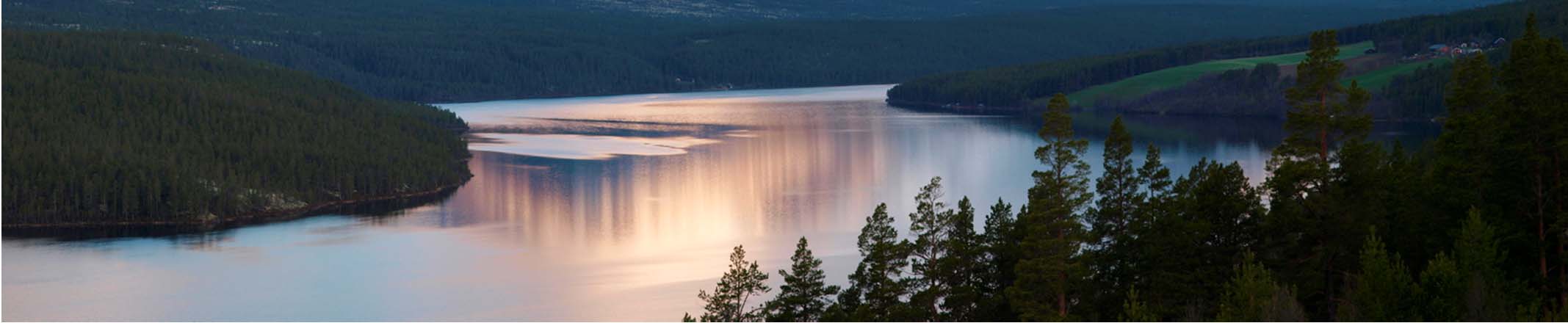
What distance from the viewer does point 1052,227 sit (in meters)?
43.7

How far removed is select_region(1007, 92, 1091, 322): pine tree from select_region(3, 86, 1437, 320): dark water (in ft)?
32.4

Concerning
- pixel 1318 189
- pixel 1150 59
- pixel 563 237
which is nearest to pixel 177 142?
pixel 563 237

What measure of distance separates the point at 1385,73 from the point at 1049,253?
106m

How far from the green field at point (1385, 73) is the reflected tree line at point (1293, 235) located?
90.4m

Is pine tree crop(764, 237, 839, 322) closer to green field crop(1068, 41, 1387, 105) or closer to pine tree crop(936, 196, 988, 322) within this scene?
pine tree crop(936, 196, 988, 322)

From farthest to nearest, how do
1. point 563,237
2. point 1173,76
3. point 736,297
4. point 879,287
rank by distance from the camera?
1. point 1173,76
2. point 563,237
3. point 736,297
4. point 879,287

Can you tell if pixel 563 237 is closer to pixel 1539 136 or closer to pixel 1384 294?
pixel 1539 136

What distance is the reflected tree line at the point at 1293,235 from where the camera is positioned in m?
37.9

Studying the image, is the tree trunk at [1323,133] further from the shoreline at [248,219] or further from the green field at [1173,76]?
the green field at [1173,76]

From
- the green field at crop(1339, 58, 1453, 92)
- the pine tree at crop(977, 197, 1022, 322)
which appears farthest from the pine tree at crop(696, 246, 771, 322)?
the green field at crop(1339, 58, 1453, 92)

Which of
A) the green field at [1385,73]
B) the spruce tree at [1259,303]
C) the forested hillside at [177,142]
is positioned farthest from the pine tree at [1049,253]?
the green field at [1385,73]

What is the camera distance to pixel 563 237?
65.1m

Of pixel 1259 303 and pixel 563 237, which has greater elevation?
pixel 1259 303

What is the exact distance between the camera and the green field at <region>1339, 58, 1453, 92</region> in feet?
438
